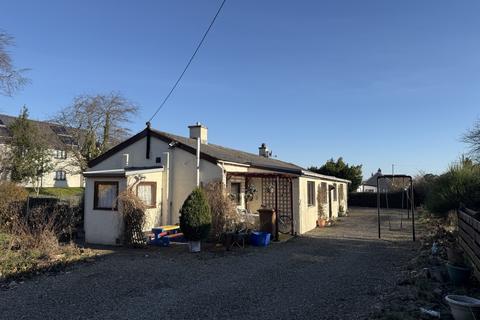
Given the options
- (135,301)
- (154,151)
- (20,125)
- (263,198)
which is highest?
(20,125)

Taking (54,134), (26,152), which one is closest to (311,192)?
(26,152)

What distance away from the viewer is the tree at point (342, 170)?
37812 millimetres

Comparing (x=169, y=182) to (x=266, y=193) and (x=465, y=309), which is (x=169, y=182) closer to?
(x=266, y=193)

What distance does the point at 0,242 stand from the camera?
11266 mm

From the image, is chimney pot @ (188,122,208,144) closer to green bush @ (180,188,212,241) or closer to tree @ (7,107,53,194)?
green bush @ (180,188,212,241)

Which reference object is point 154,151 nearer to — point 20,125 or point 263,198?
point 263,198

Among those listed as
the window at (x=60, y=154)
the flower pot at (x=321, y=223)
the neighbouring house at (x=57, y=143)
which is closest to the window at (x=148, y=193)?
the flower pot at (x=321, y=223)

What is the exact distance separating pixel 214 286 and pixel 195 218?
4080mm

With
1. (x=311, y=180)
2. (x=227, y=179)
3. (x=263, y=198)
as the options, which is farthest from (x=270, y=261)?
(x=311, y=180)

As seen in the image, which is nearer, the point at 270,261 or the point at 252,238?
the point at 270,261

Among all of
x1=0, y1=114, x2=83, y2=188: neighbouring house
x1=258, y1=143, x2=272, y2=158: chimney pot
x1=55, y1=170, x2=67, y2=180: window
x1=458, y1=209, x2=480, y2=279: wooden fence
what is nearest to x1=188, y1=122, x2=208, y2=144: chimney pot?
x1=258, y1=143, x2=272, y2=158: chimney pot

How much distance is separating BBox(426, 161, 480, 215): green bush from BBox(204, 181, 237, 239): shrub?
7865 mm

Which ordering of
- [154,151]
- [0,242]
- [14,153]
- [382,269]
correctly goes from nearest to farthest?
1. [382,269]
2. [0,242]
3. [154,151]
4. [14,153]

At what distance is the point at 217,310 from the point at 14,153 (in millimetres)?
31959
